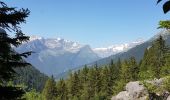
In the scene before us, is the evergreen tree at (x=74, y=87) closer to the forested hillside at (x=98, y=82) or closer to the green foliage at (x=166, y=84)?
the forested hillside at (x=98, y=82)

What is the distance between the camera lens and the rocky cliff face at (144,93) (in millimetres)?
42328

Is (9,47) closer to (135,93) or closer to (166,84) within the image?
(166,84)

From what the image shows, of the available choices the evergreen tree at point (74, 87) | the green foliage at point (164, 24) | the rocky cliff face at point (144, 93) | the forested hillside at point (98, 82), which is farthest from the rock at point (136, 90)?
the evergreen tree at point (74, 87)

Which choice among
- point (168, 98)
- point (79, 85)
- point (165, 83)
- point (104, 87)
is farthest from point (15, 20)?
point (79, 85)

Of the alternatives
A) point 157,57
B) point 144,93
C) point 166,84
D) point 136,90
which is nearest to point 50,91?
point 157,57

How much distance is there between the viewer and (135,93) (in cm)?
5291

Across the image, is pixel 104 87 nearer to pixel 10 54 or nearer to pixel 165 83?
pixel 165 83

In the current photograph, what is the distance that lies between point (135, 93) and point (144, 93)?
2.73 m

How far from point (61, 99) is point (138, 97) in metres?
85.4

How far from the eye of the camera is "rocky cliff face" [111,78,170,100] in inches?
1666

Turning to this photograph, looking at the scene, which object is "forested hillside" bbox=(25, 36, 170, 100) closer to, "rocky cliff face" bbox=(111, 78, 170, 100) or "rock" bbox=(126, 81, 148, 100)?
"rocky cliff face" bbox=(111, 78, 170, 100)

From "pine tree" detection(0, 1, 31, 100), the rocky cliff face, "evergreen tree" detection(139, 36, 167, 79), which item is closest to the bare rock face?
the rocky cliff face

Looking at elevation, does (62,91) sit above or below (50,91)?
below

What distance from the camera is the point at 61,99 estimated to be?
445 feet
